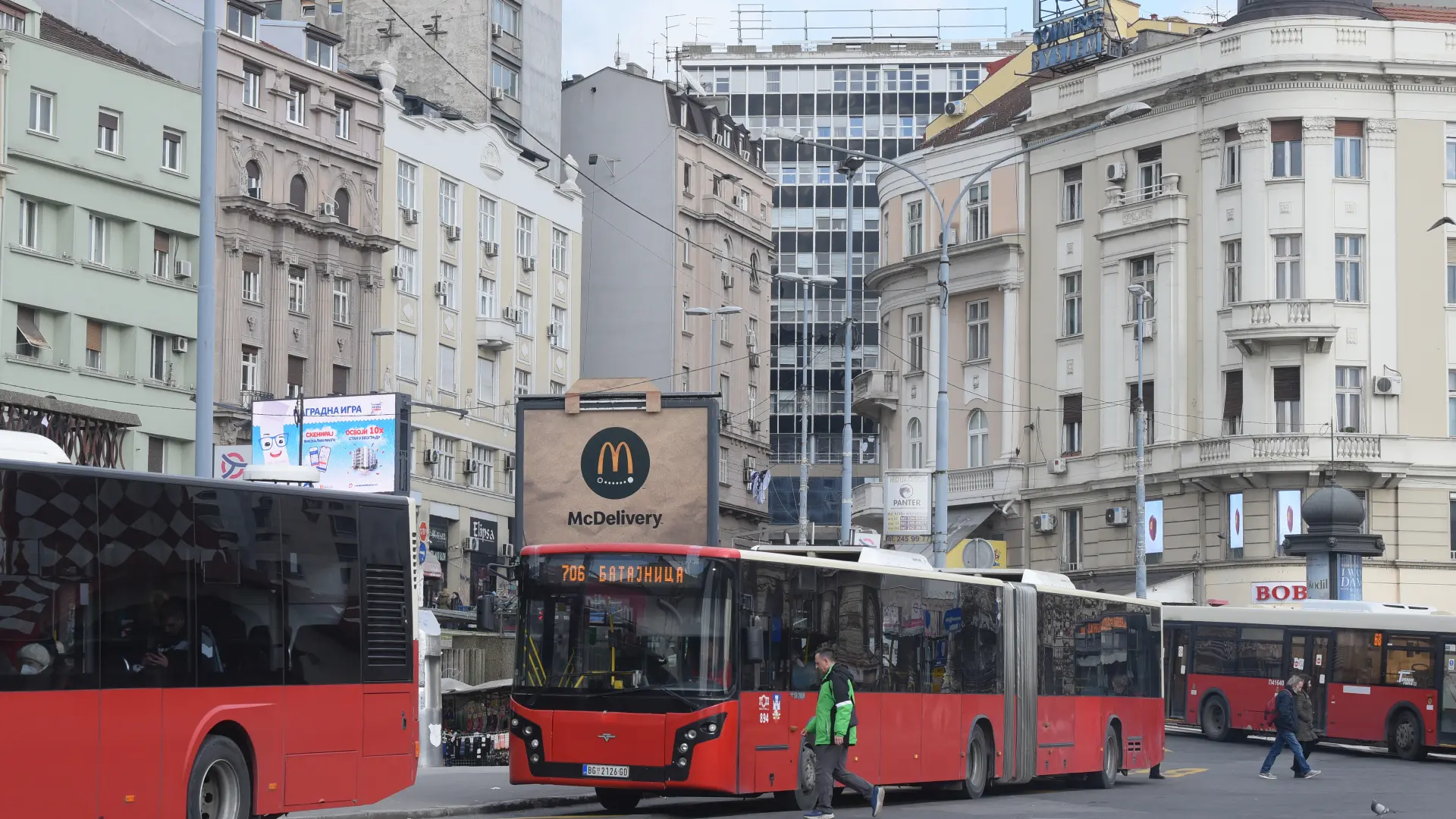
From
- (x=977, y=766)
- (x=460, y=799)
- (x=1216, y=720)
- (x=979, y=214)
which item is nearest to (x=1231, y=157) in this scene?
(x=979, y=214)

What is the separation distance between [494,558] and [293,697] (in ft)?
171

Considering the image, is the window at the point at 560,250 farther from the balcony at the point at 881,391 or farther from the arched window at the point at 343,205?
the arched window at the point at 343,205

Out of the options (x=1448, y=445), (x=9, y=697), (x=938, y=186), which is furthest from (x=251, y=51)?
(x=9, y=697)

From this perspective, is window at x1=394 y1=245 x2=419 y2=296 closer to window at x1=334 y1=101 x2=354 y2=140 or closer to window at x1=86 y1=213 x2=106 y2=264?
window at x1=334 y1=101 x2=354 y2=140

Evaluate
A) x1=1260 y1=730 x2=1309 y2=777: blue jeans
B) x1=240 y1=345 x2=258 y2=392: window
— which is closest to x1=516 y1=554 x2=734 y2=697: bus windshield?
x1=1260 y1=730 x2=1309 y2=777: blue jeans

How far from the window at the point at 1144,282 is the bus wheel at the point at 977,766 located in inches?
1425

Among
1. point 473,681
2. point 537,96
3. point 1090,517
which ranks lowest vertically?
point 473,681

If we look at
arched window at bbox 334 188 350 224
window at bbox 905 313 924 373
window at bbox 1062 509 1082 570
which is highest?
arched window at bbox 334 188 350 224

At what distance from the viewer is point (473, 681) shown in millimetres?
48750

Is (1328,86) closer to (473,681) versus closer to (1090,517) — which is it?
(1090,517)

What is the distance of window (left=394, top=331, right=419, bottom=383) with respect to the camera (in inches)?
2586

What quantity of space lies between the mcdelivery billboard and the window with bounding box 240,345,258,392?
2972 centimetres

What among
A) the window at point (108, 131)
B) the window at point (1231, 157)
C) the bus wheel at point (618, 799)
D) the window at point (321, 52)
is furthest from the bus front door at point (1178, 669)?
the window at point (321, 52)

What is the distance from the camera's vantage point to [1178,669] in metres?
45.2
